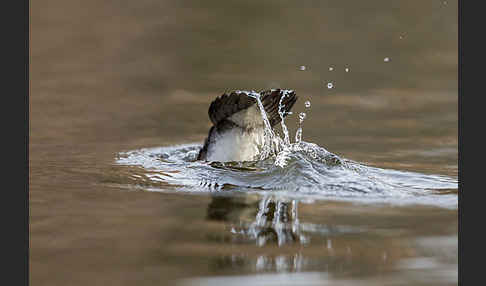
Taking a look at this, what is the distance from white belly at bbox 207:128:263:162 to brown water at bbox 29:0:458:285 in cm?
65

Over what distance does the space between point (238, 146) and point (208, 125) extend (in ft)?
6.65

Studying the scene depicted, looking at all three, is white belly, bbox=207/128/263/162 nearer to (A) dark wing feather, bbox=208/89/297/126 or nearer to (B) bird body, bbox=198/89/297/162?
(B) bird body, bbox=198/89/297/162

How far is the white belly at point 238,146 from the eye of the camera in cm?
525

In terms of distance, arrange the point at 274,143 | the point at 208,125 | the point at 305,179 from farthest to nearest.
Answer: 1. the point at 208,125
2. the point at 274,143
3. the point at 305,179

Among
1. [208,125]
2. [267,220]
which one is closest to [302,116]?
[208,125]

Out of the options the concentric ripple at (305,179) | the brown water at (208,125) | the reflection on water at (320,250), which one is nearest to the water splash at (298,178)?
Answer: the concentric ripple at (305,179)

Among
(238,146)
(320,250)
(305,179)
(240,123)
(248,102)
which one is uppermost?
(248,102)

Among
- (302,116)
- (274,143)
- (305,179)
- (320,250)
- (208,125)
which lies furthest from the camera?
(208,125)

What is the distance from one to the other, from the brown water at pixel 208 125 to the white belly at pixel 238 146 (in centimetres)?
65

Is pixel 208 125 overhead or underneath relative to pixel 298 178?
overhead

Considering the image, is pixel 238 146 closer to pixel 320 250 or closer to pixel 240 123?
pixel 240 123

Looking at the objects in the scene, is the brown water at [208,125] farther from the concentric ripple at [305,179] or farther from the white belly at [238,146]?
the white belly at [238,146]

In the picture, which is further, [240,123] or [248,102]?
[240,123]

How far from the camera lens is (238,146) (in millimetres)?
5273
